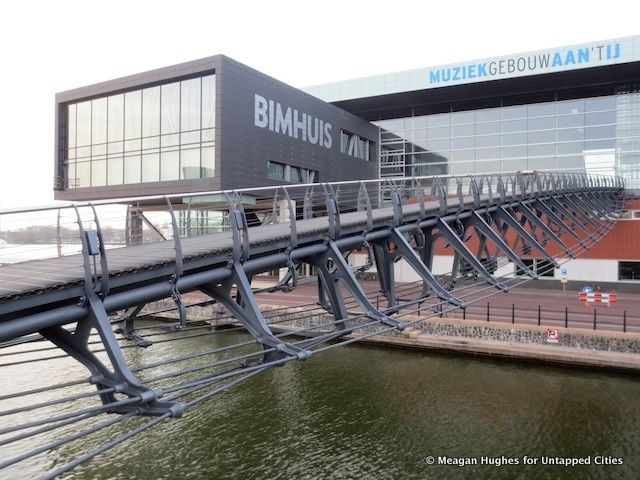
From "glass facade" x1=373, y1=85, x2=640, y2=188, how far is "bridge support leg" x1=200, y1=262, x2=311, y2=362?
34.8 metres

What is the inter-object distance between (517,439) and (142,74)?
27.7m

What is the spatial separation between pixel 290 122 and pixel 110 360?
96.3ft

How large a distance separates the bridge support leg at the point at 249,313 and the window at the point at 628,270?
97.3ft

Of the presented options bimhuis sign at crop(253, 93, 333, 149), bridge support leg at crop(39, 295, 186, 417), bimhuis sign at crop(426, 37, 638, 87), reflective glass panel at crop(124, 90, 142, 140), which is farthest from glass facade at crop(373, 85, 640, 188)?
bridge support leg at crop(39, 295, 186, 417)

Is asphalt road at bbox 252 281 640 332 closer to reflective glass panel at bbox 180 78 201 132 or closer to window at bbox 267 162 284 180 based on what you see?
window at bbox 267 162 284 180

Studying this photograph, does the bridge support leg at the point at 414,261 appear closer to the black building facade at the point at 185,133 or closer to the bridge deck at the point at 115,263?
the bridge deck at the point at 115,263

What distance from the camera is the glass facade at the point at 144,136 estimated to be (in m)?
28.9

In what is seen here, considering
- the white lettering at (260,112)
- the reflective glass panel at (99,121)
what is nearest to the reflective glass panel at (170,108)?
the white lettering at (260,112)

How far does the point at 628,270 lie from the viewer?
30453 mm

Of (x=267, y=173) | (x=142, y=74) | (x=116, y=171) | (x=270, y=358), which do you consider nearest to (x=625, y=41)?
(x=267, y=173)

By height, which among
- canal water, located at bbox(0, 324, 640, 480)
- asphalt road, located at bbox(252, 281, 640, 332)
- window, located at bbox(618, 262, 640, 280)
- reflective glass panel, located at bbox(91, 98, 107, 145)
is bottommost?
canal water, located at bbox(0, 324, 640, 480)

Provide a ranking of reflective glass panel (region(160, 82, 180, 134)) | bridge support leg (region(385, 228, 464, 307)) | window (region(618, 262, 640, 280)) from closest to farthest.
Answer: bridge support leg (region(385, 228, 464, 307))
reflective glass panel (region(160, 82, 180, 134))
window (region(618, 262, 640, 280))

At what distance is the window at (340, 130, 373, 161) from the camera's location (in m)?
39.7

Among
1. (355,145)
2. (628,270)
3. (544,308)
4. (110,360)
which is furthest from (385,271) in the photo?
(355,145)
